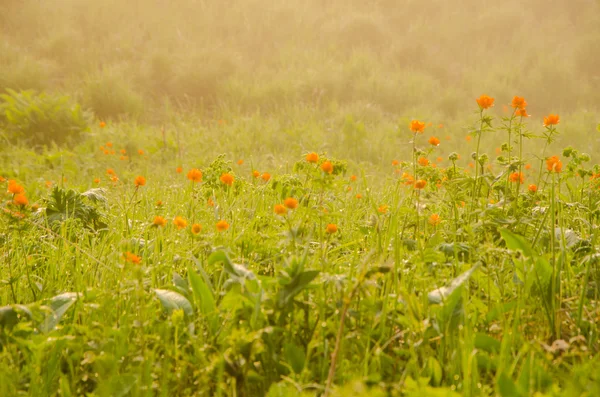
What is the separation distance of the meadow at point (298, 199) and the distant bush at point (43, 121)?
0.02m

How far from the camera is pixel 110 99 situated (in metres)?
7.28

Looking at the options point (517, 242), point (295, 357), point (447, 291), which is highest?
point (517, 242)

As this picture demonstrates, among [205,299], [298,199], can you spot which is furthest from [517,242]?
[298,199]

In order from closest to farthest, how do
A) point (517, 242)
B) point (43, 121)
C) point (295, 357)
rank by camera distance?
1. point (295, 357)
2. point (517, 242)
3. point (43, 121)

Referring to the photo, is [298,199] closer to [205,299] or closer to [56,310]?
[205,299]

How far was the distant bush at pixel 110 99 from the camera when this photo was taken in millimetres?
7254

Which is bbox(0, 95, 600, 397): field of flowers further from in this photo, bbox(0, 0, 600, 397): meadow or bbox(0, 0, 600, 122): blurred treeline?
bbox(0, 0, 600, 122): blurred treeline

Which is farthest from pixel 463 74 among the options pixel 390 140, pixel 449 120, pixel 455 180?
pixel 455 180

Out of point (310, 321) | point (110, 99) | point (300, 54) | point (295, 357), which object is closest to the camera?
point (295, 357)

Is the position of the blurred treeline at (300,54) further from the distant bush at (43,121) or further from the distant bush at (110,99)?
the distant bush at (43,121)

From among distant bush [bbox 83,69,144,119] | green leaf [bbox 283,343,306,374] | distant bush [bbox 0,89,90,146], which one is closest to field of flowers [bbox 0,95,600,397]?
green leaf [bbox 283,343,306,374]

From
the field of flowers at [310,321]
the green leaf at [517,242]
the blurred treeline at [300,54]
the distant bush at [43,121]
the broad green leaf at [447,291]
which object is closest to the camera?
the field of flowers at [310,321]

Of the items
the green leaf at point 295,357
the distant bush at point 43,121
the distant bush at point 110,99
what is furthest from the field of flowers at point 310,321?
the distant bush at point 110,99

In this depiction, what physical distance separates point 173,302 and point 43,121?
5134 millimetres
